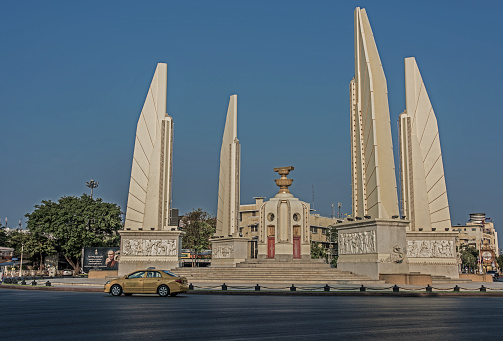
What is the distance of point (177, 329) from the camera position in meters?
9.22

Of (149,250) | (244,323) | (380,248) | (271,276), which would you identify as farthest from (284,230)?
(244,323)

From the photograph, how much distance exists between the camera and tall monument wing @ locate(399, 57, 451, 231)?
1462 inches

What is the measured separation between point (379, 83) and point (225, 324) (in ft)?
86.0

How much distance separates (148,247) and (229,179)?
11497mm

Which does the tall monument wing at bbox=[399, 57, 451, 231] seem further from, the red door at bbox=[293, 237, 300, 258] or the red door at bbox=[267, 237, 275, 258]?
the red door at bbox=[267, 237, 275, 258]

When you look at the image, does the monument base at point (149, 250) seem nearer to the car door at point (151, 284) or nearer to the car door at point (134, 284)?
the car door at point (134, 284)

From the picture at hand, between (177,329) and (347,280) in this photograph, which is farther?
(347,280)

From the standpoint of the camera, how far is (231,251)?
1724 inches

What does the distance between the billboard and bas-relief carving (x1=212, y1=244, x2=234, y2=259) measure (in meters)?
8.57

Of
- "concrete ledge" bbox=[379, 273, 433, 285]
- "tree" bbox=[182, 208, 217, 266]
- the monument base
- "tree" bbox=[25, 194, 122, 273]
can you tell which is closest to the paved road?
"concrete ledge" bbox=[379, 273, 433, 285]

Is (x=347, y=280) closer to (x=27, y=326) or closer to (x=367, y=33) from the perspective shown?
(x=367, y=33)

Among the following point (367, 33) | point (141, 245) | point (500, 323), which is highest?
point (367, 33)

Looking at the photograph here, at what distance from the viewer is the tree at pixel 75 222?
2018 inches

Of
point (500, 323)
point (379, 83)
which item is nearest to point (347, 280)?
point (379, 83)
